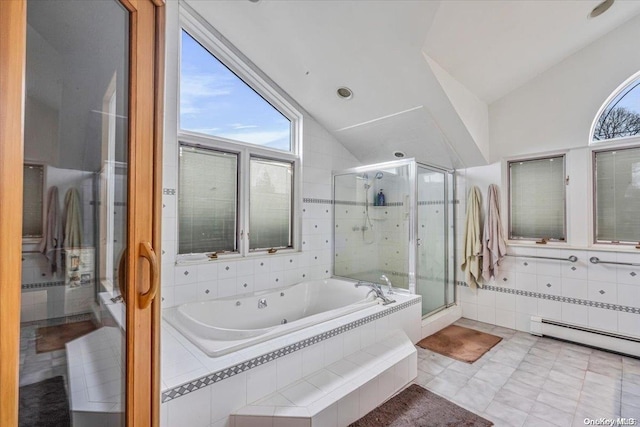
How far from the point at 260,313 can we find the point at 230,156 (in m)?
1.60

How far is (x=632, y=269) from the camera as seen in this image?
8.56 feet

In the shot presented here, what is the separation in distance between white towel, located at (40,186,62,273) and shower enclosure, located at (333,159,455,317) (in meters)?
2.83

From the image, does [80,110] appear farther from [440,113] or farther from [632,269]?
[632,269]

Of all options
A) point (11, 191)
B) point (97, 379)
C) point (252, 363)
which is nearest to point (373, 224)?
point (252, 363)

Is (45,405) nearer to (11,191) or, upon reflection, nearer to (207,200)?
(11,191)

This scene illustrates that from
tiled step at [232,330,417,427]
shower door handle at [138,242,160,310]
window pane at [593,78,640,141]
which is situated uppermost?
window pane at [593,78,640,141]

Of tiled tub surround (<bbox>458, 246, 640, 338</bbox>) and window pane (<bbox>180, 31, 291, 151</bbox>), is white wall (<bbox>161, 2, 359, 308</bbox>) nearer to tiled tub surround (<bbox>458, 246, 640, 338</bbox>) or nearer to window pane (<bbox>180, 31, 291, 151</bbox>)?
window pane (<bbox>180, 31, 291, 151</bbox>)

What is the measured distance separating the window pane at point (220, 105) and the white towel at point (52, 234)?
2.08 meters

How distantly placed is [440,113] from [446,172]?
36.8 inches

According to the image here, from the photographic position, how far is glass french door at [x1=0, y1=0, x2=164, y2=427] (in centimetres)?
62

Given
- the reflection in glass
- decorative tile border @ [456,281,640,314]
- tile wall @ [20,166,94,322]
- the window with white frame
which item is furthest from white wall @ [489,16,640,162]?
tile wall @ [20,166,94,322]

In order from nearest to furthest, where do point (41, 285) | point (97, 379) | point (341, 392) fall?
point (41, 285), point (97, 379), point (341, 392)

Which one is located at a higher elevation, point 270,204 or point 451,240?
point 270,204

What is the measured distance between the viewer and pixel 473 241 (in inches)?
135
